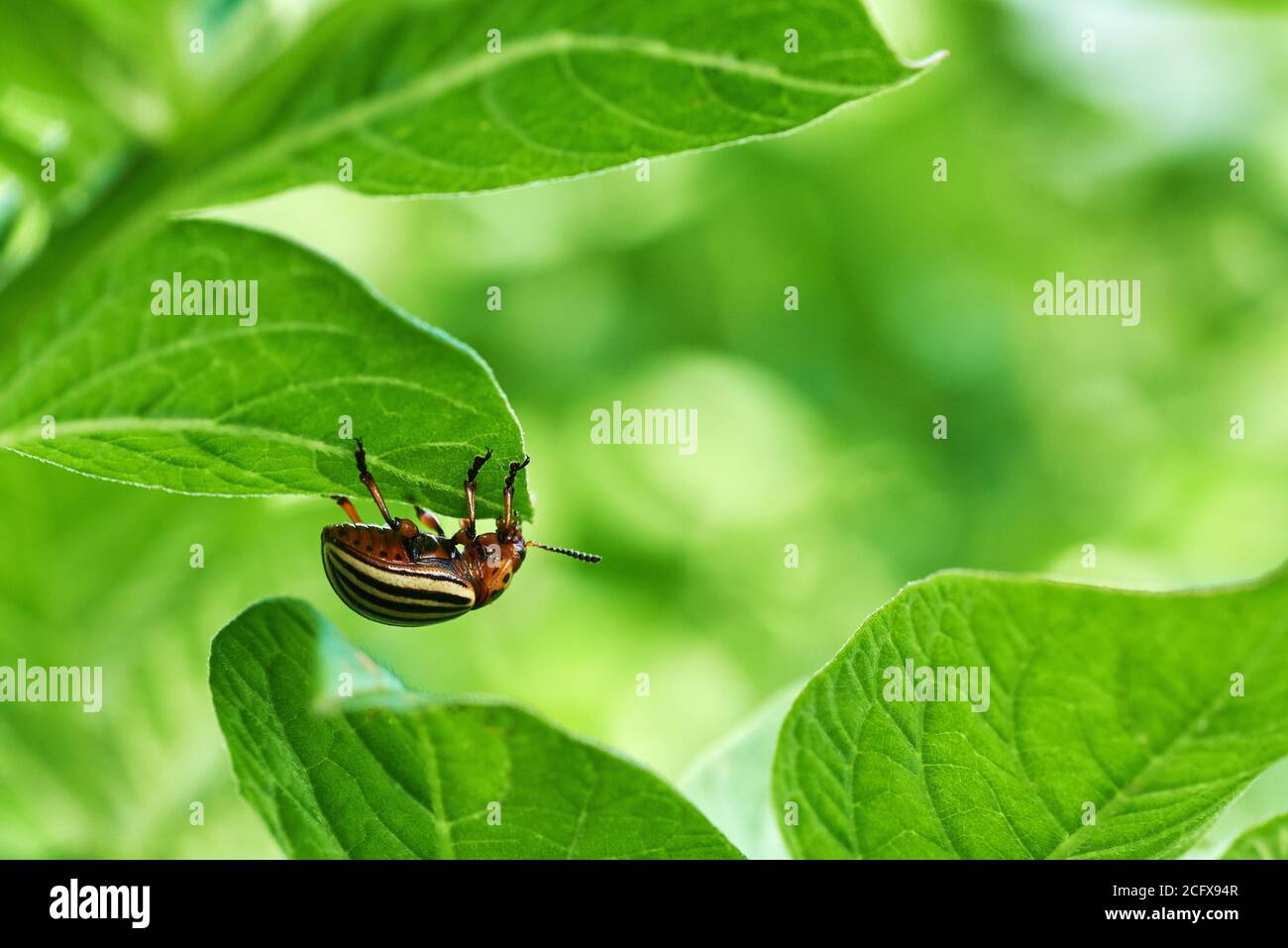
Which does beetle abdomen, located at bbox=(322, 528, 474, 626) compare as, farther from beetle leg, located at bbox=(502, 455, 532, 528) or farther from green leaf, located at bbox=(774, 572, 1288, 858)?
green leaf, located at bbox=(774, 572, 1288, 858)

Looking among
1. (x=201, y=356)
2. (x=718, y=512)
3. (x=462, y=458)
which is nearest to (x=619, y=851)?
(x=462, y=458)

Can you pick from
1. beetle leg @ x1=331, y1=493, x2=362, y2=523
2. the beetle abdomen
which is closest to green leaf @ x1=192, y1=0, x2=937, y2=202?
beetle leg @ x1=331, y1=493, x2=362, y2=523

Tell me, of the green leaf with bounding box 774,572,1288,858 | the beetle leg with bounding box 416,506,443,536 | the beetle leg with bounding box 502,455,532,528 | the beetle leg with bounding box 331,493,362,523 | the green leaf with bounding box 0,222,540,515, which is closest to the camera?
the green leaf with bounding box 774,572,1288,858

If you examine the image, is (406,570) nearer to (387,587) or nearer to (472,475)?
(387,587)

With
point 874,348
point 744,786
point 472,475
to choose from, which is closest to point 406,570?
point 744,786

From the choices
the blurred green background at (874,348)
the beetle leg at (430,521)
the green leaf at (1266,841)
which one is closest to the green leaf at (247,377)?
the green leaf at (1266,841)

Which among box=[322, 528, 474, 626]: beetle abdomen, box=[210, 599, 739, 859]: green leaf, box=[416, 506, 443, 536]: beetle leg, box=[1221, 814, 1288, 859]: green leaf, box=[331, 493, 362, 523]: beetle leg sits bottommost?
box=[1221, 814, 1288, 859]: green leaf
